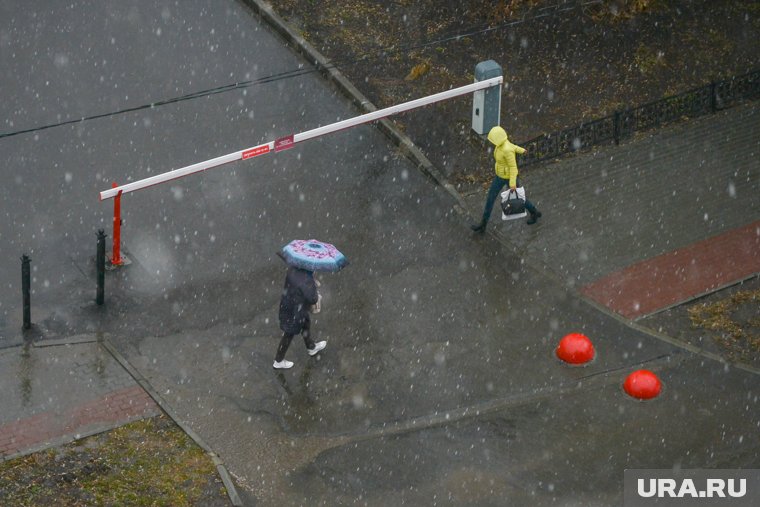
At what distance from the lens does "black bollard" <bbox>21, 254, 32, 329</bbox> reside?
16094 millimetres

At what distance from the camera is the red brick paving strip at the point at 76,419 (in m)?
14.8

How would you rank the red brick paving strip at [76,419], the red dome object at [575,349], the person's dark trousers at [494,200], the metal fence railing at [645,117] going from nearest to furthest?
1. the red brick paving strip at [76,419]
2. the red dome object at [575,349]
3. the person's dark trousers at [494,200]
4. the metal fence railing at [645,117]

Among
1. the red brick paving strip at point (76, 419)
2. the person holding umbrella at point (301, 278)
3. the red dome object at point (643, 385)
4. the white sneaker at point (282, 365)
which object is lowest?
the red dome object at point (643, 385)

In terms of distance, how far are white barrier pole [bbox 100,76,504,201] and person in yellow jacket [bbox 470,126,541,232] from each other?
165 centimetres

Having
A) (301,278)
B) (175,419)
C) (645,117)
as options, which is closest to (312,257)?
(301,278)

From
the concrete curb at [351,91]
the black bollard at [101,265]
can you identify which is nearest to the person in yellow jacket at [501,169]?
the concrete curb at [351,91]

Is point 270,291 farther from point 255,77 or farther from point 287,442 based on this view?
point 255,77

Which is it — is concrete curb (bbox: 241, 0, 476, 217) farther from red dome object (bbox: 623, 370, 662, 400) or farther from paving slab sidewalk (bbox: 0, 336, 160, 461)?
paving slab sidewalk (bbox: 0, 336, 160, 461)

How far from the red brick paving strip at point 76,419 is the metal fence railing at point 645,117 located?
700cm

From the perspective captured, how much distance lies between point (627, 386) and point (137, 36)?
1058 cm

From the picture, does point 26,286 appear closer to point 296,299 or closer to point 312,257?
point 296,299

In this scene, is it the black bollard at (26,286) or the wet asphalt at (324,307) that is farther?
the black bollard at (26,286)

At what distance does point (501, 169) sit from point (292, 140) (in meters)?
2.76

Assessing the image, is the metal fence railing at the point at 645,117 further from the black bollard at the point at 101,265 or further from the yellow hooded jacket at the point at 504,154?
the black bollard at the point at 101,265
